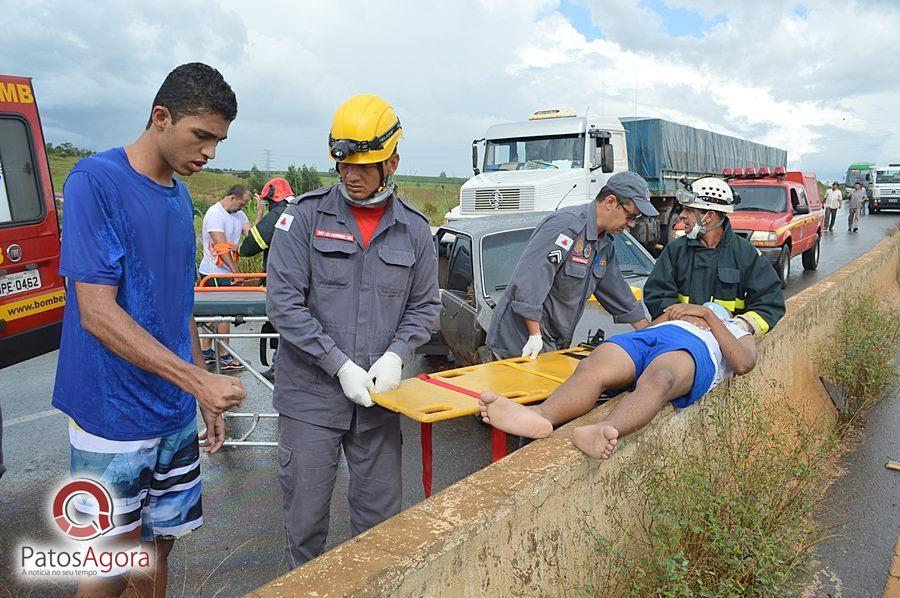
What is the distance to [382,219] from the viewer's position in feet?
8.68

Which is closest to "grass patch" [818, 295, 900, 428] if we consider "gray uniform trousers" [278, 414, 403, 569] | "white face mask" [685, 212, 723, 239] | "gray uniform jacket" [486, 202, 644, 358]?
"white face mask" [685, 212, 723, 239]

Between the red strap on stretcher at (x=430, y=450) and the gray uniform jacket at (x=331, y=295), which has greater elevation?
the gray uniform jacket at (x=331, y=295)

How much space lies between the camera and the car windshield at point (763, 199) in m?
12.7

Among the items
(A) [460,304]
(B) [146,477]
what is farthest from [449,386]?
(A) [460,304]

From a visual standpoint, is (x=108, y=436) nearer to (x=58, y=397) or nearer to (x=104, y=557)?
(x=58, y=397)

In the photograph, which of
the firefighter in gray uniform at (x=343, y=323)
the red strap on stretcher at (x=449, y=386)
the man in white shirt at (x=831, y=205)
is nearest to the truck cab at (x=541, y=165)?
the red strap on stretcher at (x=449, y=386)

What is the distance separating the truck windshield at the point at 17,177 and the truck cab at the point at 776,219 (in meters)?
9.98

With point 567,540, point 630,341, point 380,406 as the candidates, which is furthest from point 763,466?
point 380,406

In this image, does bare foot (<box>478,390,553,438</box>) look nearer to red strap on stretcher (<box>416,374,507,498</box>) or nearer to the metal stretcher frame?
red strap on stretcher (<box>416,374,507,498</box>)

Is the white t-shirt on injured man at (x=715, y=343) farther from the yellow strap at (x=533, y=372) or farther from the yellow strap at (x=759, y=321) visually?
the yellow strap at (x=533, y=372)

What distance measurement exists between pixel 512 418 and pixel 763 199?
11.9m

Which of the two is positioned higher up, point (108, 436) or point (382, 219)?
point (382, 219)

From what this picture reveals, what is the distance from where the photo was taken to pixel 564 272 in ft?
12.4

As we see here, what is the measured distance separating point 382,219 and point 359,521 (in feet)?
3.97
